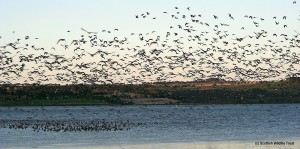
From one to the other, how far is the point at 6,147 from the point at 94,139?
907cm

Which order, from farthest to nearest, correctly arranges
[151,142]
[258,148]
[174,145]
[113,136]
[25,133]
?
[25,133] < [113,136] < [151,142] < [174,145] < [258,148]

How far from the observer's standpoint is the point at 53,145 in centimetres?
5353

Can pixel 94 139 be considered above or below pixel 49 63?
below

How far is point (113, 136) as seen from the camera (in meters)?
63.2

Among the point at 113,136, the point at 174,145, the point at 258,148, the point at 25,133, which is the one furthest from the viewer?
the point at 25,133

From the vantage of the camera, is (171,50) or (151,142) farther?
(151,142)

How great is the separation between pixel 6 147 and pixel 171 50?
1465 centimetres

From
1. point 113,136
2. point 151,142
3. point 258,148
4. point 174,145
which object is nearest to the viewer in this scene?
point 258,148

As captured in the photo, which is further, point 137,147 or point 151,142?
point 151,142

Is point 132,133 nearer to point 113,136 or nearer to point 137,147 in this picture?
point 113,136

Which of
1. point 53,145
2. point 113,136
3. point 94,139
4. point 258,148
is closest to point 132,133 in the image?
point 113,136

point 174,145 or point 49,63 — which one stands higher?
point 49,63

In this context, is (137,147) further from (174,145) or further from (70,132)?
(70,132)

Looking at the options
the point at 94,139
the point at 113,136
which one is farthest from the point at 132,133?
the point at 94,139
